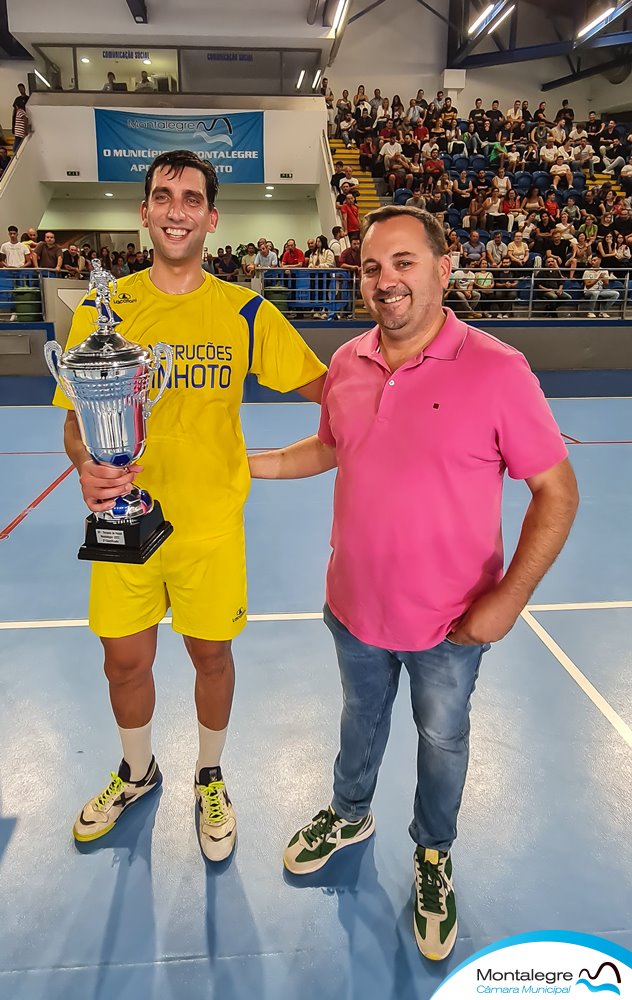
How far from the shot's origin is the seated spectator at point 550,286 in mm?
13405

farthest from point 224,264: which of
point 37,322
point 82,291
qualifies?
point 37,322

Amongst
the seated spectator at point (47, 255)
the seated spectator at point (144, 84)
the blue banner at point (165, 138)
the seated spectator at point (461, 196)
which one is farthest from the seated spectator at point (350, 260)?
the seated spectator at point (144, 84)

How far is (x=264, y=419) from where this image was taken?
8.71m

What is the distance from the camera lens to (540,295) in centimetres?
1373

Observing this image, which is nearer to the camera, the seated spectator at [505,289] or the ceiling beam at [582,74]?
the seated spectator at [505,289]

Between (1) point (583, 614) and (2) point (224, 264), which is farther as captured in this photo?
(2) point (224, 264)

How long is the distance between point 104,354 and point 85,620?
94.7 inches

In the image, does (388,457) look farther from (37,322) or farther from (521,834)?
(37,322)

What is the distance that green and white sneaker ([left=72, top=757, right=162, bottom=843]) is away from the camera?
7.65 ft

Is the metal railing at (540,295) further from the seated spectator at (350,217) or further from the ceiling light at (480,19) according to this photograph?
the ceiling light at (480,19)

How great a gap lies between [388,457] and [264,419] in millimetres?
7065

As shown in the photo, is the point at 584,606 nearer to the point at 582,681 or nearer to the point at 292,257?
the point at 582,681

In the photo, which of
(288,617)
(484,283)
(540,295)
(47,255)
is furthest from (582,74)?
(288,617)

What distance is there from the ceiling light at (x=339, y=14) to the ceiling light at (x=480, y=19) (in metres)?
3.89
